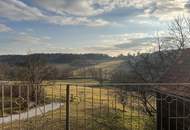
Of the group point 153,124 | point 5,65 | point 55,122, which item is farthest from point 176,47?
point 5,65

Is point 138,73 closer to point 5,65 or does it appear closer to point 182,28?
point 182,28

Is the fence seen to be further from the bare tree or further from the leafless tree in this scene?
the bare tree

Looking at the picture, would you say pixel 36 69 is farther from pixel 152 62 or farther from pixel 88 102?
pixel 88 102

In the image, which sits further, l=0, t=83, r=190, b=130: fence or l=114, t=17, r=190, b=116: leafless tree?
l=114, t=17, r=190, b=116: leafless tree

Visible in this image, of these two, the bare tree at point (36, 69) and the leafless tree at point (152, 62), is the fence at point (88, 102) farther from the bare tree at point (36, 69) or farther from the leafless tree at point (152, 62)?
the bare tree at point (36, 69)

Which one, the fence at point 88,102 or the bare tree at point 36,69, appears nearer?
the fence at point 88,102

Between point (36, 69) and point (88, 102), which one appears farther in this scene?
point (36, 69)

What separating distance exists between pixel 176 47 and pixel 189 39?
1.12 meters

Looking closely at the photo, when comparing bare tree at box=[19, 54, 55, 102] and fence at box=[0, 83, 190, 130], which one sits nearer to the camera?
fence at box=[0, 83, 190, 130]

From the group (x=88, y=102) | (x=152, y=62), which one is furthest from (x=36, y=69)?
(x=88, y=102)

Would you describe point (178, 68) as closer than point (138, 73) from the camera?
Yes

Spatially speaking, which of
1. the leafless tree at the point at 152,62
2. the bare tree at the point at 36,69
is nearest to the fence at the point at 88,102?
the leafless tree at the point at 152,62

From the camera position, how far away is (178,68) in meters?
11.9

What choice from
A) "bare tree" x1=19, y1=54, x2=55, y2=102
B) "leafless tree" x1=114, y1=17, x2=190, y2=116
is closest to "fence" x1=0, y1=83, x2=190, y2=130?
"leafless tree" x1=114, y1=17, x2=190, y2=116
